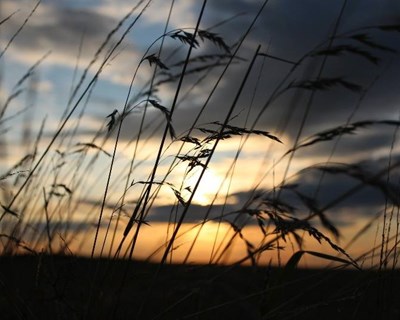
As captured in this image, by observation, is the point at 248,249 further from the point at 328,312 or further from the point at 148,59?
the point at 328,312

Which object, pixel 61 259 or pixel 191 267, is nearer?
pixel 191 267

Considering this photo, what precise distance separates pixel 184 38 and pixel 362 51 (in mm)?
715

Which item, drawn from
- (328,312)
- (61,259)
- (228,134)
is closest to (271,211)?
(228,134)

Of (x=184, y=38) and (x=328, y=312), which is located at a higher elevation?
(x=184, y=38)

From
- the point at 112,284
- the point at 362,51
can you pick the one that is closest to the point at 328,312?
the point at 112,284

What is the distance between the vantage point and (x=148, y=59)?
202 centimetres

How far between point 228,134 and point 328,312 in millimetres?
1828

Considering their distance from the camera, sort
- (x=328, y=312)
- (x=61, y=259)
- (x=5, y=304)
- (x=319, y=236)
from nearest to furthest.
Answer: (x=319, y=236) → (x=61, y=259) → (x=5, y=304) → (x=328, y=312)

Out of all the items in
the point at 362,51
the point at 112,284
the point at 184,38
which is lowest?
the point at 112,284

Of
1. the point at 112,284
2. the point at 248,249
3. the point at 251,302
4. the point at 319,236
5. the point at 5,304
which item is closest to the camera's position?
the point at 319,236

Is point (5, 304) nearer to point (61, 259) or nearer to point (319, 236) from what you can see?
point (61, 259)

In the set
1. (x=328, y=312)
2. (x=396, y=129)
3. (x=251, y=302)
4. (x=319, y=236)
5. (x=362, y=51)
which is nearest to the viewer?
(x=362, y=51)

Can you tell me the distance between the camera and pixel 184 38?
1958 mm

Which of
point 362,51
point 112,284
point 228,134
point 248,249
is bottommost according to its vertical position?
point 112,284
